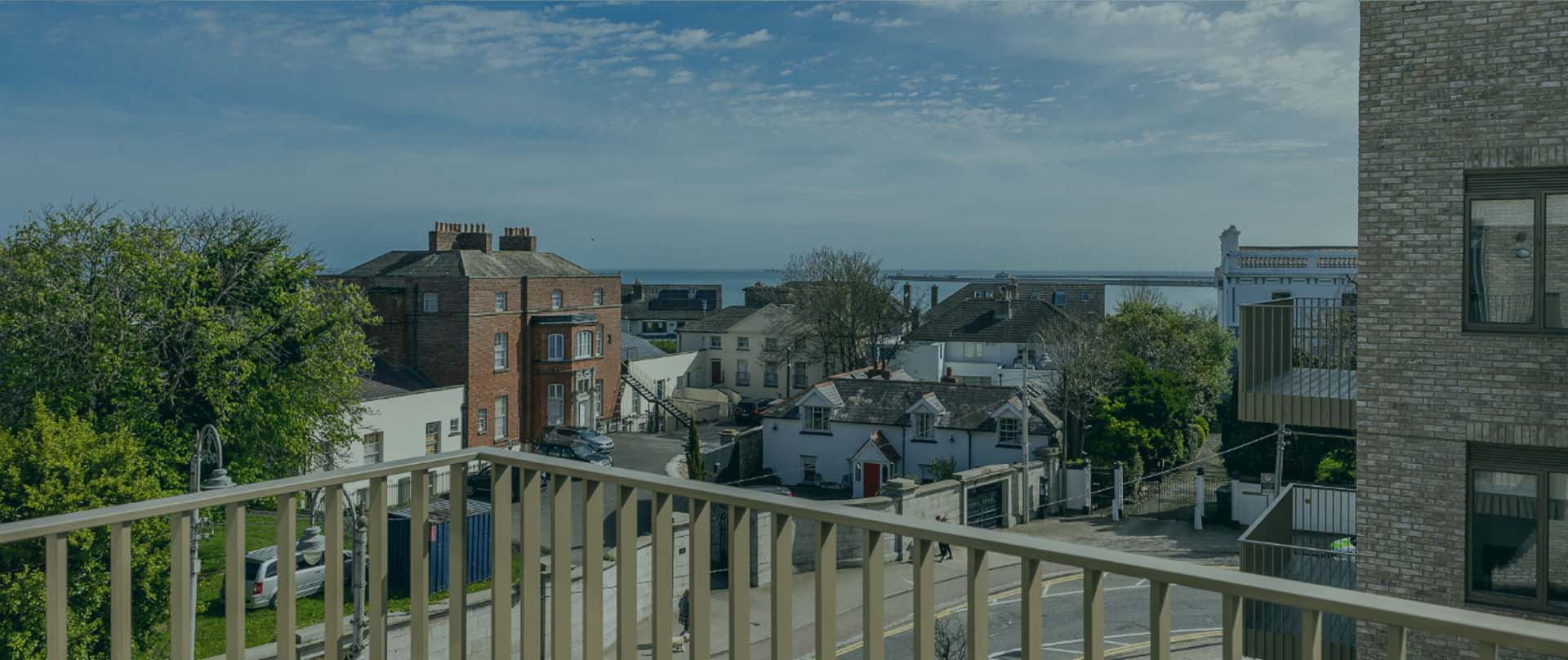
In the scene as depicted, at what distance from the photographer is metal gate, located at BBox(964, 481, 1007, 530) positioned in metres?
26.9

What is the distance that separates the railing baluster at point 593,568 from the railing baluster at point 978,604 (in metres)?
1.08

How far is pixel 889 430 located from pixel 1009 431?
12.1 ft

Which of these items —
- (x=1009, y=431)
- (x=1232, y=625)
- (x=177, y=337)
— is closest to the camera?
(x=1232, y=625)

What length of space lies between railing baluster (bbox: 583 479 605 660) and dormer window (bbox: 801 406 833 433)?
29975 mm

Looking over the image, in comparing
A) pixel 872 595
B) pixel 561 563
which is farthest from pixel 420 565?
pixel 872 595

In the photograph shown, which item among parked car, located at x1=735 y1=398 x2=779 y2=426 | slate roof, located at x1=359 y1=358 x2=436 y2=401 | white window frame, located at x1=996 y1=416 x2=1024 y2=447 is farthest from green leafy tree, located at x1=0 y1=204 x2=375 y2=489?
parked car, located at x1=735 y1=398 x2=779 y2=426

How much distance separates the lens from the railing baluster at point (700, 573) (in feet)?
8.13

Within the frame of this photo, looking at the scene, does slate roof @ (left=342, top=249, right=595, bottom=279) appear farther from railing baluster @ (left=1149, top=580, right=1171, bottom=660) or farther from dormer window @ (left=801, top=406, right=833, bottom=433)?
railing baluster @ (left=1149, top=580, right=1171, bottom=660)

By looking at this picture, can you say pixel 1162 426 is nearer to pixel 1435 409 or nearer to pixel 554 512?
pixel 1435 409

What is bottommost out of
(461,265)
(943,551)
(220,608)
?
(220,608)

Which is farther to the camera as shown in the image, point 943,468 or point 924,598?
point 943,468

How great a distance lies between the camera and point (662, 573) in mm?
2590

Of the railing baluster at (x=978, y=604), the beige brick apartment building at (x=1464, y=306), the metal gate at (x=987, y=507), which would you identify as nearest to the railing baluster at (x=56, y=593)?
the railing baluster at (x=978, y=604)

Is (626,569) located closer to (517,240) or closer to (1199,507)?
(1199,507)
